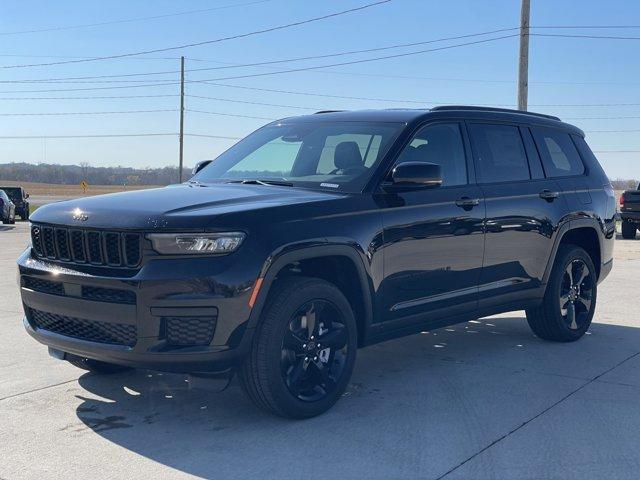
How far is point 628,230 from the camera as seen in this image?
866 inches

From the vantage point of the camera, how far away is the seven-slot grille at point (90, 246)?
4.43 m

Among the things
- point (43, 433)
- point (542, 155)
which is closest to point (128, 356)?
point (43, 433)

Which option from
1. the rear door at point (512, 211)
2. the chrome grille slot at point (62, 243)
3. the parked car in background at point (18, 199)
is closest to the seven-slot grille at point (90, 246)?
the chrome grille slot at point (62, 243)

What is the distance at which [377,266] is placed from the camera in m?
5.19

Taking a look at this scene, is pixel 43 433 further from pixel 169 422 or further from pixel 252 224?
pixel 252 224

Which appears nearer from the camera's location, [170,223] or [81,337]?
[170,223]

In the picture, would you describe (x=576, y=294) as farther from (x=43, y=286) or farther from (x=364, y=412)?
(x=43, y=286)

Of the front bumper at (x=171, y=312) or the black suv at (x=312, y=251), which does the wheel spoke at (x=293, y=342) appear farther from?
the front bumper at (x=171, y=312)

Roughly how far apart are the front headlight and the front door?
1.27 m

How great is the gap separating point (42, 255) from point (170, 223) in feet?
3.58

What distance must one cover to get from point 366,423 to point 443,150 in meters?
2.21

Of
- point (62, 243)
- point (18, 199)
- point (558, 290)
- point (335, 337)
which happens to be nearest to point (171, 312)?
point (62, 243)

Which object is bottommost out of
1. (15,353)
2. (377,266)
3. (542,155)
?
(15,353)

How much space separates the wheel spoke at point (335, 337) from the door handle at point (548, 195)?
101 inches
